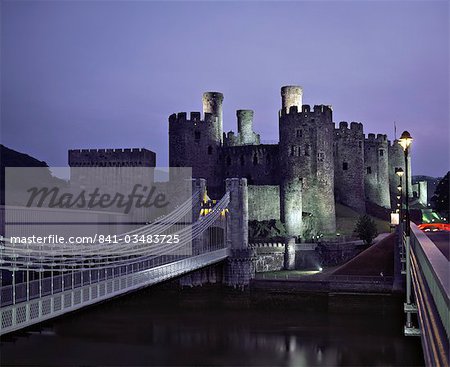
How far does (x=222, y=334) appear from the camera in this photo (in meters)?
29.6

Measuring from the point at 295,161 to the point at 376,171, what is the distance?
1131 centimetres

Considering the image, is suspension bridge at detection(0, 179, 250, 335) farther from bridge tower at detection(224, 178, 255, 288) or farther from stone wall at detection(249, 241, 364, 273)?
stone wall at detection(249, 241, 364, 273)

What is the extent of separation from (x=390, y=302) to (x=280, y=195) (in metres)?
17.7

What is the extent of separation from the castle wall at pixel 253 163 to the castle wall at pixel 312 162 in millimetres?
3169

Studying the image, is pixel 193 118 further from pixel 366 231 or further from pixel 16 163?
pixel 16 163

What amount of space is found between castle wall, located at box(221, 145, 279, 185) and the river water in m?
16.4

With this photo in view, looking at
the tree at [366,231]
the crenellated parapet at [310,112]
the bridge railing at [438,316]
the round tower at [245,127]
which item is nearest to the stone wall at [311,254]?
the tree at [366,231]

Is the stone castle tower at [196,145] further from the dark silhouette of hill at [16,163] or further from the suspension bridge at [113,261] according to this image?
the dark silhouette of hill at [16,163]

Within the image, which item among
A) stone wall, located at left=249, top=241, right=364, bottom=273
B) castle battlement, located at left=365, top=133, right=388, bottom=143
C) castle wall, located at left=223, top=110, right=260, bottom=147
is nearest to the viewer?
stone wall, located at left=249, top=241, right=364, bottom=273

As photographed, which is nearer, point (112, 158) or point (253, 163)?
point (112, 158)

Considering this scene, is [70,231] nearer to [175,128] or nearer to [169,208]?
[169,208]

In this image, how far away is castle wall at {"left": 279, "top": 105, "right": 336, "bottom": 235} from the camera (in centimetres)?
4638

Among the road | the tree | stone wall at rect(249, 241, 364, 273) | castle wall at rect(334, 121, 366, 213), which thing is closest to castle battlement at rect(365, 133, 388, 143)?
castle wall at rect(334, 121, 366, 213)

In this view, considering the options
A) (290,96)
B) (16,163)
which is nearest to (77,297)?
(290,96)
